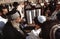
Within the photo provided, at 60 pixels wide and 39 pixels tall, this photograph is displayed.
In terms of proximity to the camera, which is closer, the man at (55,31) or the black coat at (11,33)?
the man at (55,31)

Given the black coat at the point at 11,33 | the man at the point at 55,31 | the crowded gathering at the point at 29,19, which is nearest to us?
the man at the point at 55,31

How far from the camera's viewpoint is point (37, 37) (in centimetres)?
175

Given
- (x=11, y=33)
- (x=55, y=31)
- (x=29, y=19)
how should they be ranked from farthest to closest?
(x=29, y=19) → (x=11, y=33) → (x=55, y=31)

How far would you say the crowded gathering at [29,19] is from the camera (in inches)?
62.4

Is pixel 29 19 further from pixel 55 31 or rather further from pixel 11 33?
pixel 55 31

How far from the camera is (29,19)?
277 centimetres

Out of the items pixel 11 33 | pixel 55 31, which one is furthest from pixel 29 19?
pixel 55 31

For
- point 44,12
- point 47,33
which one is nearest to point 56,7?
point 44,12

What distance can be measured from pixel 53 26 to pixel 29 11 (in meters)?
1.32

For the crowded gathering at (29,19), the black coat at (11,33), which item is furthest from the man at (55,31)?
the black coat at (11,33)

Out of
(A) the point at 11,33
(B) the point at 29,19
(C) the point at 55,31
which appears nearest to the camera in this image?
(C) the point at 55,31

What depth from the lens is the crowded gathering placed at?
1.59 m

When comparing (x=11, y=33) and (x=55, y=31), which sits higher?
(x=55, y=31)

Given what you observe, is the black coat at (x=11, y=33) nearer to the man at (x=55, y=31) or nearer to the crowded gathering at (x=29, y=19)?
the crowded gathering at (x=29, y=19)
